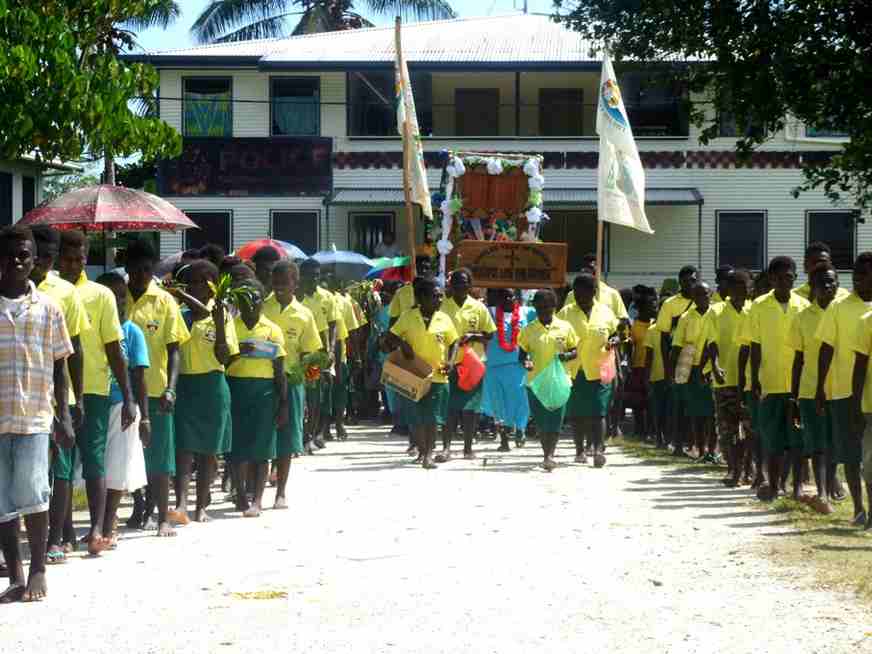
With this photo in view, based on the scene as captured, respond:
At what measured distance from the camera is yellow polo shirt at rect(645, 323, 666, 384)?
17266 millimetres

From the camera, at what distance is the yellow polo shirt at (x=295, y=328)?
12820 mm

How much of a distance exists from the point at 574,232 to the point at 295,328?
80.0 ft

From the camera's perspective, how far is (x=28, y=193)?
32344 millimetres

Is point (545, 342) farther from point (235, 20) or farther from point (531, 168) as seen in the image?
point (235, 20)

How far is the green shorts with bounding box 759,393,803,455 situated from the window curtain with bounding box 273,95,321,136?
2471cm

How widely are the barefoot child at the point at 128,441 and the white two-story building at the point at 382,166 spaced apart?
83.4 ft

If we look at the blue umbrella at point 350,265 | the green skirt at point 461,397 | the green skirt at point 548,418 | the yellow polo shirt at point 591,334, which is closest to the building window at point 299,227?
the blue umbrella at point 350,265

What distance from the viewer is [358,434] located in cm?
2053

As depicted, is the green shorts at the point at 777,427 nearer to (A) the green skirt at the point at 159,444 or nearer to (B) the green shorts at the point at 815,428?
(B) the green shorts at the point at 815,428

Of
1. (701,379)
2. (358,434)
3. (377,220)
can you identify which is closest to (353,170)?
(377,220)

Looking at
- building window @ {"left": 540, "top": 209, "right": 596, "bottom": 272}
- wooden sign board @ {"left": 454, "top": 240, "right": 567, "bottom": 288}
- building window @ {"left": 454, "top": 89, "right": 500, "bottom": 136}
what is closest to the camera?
wooden sign board @ {"left": 454, "top": 240, "right": 567, "bottom": 288}

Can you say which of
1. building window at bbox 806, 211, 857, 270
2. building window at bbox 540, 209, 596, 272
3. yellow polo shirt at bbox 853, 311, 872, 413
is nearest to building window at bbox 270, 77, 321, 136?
building window at bbox 540, 209, 596, 272

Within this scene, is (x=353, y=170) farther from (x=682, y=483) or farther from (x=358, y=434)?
(x=682, y=483)

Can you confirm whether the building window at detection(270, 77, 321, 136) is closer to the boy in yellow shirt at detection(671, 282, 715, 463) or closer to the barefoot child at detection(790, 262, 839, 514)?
the boy in yellow shirt at detection(671, 282, 715, 463)
